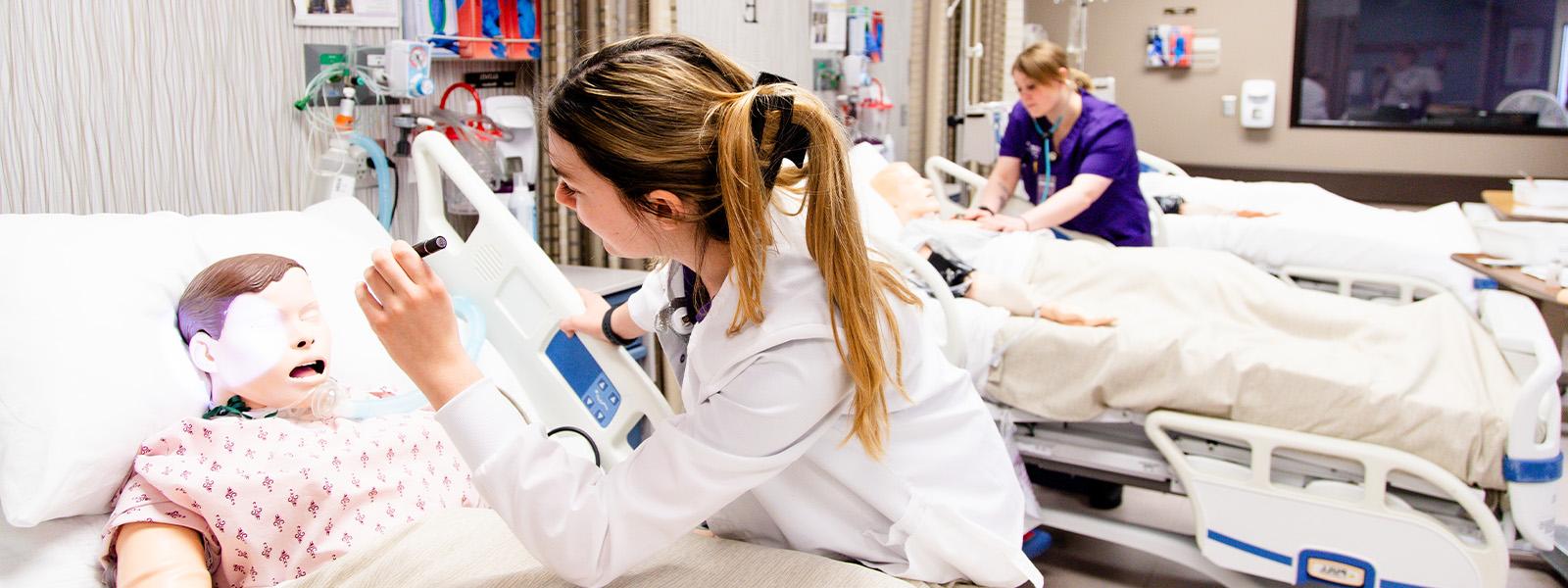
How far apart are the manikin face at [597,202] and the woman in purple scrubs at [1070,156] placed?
2.28 meters

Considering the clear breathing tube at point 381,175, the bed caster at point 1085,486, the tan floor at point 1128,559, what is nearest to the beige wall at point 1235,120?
the tan floor at point 1128,559

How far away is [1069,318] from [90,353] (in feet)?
5.78

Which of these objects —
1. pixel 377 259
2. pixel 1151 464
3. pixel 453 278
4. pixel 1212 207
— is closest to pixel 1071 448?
pixel 1151 464

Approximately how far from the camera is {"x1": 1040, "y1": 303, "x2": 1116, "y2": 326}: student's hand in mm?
2312

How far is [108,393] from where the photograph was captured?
1.30 metres

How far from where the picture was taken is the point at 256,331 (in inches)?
52.9

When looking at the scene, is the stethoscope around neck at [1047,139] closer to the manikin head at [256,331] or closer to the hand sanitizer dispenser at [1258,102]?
the manikin head at [256,331]

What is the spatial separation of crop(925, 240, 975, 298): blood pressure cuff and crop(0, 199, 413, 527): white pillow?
1.34 meters

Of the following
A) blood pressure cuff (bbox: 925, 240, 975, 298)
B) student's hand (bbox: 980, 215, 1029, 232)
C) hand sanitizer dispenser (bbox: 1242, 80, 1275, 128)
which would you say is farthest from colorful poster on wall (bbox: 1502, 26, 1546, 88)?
blood pressure cuff (bbox: 925, 240, 975, 298)

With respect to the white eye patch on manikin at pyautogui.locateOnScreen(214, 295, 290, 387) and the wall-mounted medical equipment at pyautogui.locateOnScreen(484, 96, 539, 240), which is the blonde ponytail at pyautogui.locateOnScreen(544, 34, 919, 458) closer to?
the white eye patch on manikin at pyautogui.locateOnScreen(214, 295, 290, 387)

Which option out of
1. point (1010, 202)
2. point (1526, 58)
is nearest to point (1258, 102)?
point (1526, 58)

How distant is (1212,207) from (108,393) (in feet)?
12.5

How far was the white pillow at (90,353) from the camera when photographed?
1242 millimetres

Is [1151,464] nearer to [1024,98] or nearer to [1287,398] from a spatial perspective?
[1287,398]
